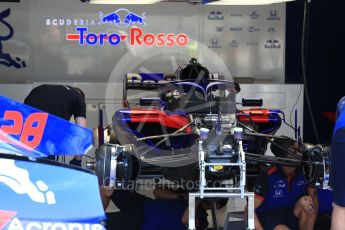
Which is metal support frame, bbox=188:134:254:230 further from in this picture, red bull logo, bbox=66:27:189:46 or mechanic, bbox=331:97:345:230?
red bull logo, bbox=66:27:189:46

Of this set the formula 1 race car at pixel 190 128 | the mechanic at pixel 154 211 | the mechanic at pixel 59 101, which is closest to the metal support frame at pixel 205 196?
the formula 1 race car at pixel 190 128

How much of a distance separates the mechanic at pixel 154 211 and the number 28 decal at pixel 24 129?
86.7 inches

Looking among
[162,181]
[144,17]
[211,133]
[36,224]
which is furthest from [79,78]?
[36,224]

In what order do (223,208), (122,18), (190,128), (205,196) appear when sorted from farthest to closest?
(122,18)
(223,208)
(190,128)
(205,196)

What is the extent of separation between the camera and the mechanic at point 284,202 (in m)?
4.90

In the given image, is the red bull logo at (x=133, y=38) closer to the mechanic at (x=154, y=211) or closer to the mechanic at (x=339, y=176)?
the mechanic at (x=154, y=211)

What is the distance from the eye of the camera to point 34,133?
319 cm

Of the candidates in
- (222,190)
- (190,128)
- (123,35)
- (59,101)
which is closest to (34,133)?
(222,190)

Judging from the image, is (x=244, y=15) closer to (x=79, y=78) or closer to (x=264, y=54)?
(x=264, y=54)

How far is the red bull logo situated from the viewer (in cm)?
898

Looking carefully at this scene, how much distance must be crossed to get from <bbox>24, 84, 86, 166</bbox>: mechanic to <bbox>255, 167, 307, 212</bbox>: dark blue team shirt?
1704 mm

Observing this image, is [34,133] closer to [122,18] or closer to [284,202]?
[284,202]

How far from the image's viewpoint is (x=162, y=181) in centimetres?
478

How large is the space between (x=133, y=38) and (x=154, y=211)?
4.07 metres
